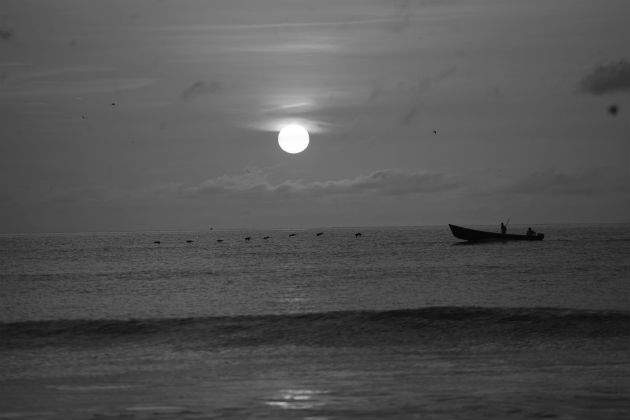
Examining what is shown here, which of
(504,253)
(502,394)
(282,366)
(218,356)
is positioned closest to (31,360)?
(218,356)

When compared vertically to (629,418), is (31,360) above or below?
above

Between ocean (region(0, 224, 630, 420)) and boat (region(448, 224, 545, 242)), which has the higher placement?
boat (region(448, 224, 545, 242))

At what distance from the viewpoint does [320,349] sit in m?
27.9

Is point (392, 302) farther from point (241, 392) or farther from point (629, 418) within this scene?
point (629, 418)

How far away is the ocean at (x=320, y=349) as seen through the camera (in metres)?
17.5

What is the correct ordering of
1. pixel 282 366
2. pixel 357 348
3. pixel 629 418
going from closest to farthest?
1. pixel 629 418
2. pixel 282 366
3. pixel 357 348

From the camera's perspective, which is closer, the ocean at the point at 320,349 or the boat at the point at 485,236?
the ocean at the point at 320,349

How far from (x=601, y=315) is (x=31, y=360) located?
23.1 metres

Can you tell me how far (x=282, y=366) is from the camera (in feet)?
78.6

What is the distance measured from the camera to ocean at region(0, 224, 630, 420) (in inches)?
690

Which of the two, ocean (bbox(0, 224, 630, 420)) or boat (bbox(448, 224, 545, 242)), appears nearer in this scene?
ocean (bbox(0, 224, 630, 420))

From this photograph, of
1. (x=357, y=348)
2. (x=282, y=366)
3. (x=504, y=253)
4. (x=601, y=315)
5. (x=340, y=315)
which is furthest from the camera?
(x=504, y=253)

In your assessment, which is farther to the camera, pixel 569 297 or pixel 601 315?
pixel 569 297

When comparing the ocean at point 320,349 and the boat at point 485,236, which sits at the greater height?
the boat at point 485,236
